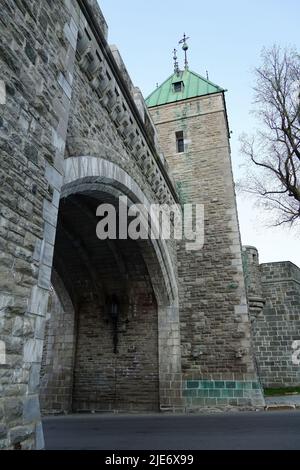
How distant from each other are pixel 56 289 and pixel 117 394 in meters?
3.37

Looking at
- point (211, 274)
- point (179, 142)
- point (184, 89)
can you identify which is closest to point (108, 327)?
point (211, 274)

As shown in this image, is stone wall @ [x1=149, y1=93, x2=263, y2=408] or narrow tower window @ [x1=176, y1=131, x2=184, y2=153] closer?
stone wall @ [x1=149, y1=93, x2=263, y2=408]

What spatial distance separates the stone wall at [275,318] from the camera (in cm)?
1400

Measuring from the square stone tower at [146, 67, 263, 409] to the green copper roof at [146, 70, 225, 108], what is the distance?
56 mm

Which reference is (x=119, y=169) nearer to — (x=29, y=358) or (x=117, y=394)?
(x=29, y=358)

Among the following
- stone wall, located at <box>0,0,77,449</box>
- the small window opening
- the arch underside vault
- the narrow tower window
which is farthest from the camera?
the small window opening

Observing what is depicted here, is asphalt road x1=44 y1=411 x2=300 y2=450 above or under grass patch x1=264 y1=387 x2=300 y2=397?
under

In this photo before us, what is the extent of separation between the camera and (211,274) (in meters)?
10.2

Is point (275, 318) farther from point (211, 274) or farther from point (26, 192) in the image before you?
point (26, 192)

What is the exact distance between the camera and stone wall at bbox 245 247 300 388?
1400cm

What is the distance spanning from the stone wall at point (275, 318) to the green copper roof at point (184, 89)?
23.7 feet

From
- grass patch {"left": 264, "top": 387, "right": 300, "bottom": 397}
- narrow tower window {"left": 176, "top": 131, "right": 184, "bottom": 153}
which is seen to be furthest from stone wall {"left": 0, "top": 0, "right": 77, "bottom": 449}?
grass patch {"left": 264, "top": 387, "right": 300, "bottom": 397}

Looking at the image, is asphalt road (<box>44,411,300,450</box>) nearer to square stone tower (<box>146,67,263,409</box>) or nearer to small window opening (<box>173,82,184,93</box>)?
square stone tower (<box>146,67,263,409</box>)

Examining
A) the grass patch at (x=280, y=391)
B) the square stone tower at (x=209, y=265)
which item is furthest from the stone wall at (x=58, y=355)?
the grass patch at (x=280, y=391)
